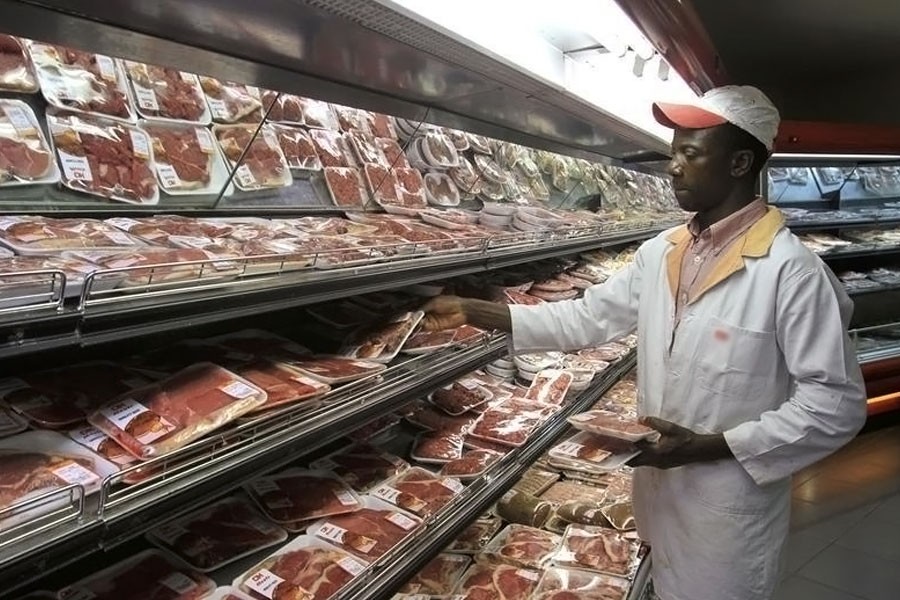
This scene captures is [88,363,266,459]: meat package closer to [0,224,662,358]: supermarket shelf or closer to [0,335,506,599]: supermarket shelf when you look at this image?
[0,335,506,599]: supermarket shelf

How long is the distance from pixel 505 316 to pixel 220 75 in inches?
42.6

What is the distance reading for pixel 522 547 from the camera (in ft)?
7.38

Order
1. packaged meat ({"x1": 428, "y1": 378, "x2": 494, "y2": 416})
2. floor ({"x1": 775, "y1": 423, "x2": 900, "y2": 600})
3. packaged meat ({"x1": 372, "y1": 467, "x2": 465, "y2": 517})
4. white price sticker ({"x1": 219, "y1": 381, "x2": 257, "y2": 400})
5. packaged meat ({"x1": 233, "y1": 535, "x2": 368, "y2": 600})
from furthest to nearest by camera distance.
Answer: floor ({"x1": 775, "y1": 423, "x2": 900, "y2": 600}) → packaged meat ({"x1": 428, "y1": 378, "x2": 494, "y2": 416}) → packaged meat ({"x1": 372, "y1": 467, "x2": 465, "y2": 517}) → packaged meat ({"x1": 233, "y1": 535, "x2": 368, "y2": 600}) → white price sticker ({"x1": 219, "y1": 381, "x2": 257, "y2": 400})

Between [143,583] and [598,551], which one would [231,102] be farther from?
[598,551]

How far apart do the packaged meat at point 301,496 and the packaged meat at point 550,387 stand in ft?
3.29

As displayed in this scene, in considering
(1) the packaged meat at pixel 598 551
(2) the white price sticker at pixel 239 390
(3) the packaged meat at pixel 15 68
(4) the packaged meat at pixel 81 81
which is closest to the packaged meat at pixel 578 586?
(1) the packaged meat at pixel 598 551

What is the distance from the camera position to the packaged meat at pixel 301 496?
174cm

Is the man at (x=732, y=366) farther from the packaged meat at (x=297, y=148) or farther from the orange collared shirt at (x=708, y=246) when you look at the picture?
the packaged meat at (x=297, y=148)

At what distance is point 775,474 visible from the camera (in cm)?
169

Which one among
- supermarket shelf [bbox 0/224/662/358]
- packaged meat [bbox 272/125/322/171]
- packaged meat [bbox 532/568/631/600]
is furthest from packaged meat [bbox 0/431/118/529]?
packaged meat [bbox 532/568/631/600]

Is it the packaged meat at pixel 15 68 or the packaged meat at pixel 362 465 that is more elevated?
the packaged meat at pixel 15 68

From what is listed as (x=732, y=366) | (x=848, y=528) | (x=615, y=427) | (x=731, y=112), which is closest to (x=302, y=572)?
(x=615, y=427)

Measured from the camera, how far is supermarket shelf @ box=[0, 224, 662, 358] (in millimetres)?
879

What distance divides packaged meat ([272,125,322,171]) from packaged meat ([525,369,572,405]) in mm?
1252
